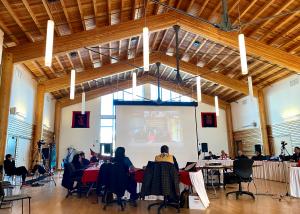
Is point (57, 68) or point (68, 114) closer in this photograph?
point (57, 68)

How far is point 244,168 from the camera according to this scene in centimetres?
535

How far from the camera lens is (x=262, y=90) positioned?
12688 millimetres

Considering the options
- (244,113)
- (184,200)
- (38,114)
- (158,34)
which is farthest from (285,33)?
(38,114)

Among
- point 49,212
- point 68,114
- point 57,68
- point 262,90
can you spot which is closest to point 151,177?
point 49,212

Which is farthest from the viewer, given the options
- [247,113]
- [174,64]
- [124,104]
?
[247,113]

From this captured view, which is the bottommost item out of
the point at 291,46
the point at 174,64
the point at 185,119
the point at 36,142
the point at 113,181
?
the point at 113,181

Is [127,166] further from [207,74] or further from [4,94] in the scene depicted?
[207,74]

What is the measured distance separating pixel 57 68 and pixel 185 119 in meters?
5.95

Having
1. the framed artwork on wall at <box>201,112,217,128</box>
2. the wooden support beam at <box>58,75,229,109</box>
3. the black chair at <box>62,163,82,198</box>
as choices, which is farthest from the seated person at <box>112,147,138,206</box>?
the framed artwork on wall at <box>201,112,217,128</box>

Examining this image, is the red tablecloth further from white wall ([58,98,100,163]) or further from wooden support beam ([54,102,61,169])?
wooden support beam ([54,102,61,169])

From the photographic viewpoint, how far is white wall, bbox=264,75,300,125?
10233 millimetres

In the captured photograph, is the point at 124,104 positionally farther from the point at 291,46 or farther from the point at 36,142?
the point at 291,46

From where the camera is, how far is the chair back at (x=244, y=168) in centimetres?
532

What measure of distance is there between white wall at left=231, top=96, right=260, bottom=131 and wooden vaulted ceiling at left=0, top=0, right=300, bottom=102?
4.51 ft
